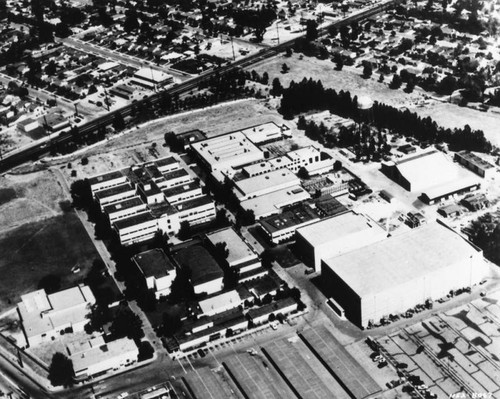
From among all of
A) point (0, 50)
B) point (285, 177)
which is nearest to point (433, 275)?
point (285, 177)

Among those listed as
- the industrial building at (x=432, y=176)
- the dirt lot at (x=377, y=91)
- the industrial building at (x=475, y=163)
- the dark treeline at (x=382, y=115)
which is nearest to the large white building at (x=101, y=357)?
the industrial building at (x=432, y=176)

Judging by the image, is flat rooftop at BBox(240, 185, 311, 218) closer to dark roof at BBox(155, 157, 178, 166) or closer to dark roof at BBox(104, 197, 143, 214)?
dark roof at BBox(104, 197, 143, 214)

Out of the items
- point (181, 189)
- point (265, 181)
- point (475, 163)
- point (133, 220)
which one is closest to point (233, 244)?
point (133, 220)

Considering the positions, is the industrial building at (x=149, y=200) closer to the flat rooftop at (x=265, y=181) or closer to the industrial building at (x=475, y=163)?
the flat rooftop at (x=265, y=181)

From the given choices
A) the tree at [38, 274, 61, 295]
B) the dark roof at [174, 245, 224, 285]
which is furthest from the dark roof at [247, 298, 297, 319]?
the tree at [38, 274, 61, 295]

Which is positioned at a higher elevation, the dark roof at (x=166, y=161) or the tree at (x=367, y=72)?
the dark roof at (x=166, y=161)

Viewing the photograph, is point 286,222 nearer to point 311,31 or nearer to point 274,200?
point 274,200

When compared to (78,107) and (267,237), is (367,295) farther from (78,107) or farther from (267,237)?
(78,107)
